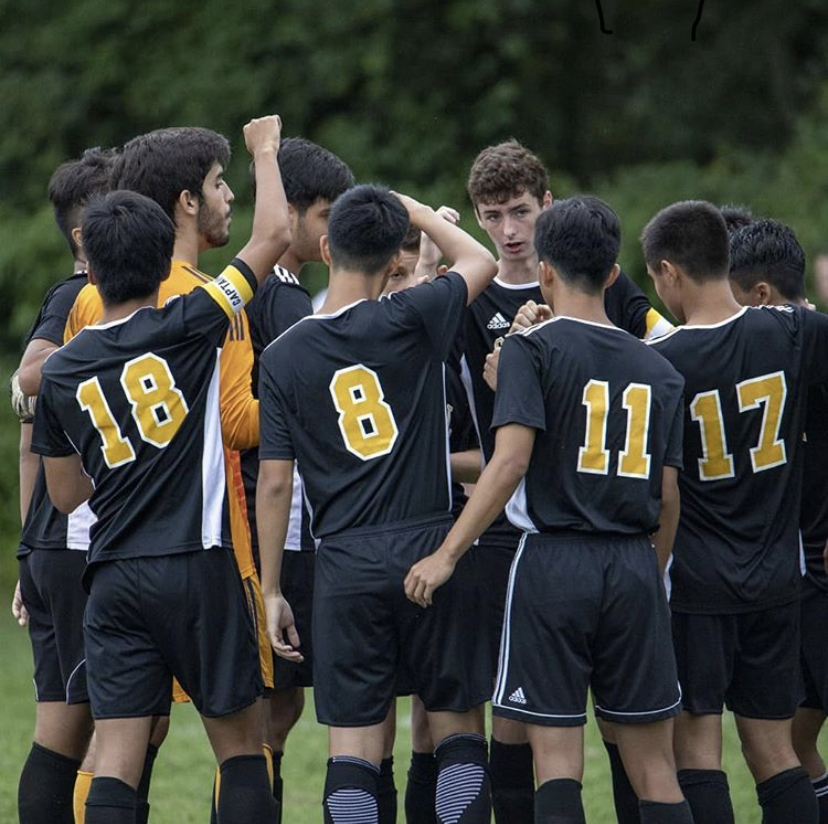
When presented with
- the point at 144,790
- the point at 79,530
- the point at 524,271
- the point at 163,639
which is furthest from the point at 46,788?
the point at 524,271

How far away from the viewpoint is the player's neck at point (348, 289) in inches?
177

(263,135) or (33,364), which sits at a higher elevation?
(263,135)

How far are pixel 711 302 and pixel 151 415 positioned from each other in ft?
5.48

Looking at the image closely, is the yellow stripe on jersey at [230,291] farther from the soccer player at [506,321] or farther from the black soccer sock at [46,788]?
the black soccer sock at [46,788]

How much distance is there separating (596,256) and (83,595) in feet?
6.19

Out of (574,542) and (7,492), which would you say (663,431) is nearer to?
(574,542)

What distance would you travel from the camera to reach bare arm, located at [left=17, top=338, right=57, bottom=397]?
15.9 ft

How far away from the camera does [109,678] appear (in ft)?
14.2

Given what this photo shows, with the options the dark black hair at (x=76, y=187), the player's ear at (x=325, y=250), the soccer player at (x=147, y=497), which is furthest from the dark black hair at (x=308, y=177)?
the soccer player at (x=147, y=497)

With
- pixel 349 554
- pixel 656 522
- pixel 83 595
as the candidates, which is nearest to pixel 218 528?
pixel 349 554

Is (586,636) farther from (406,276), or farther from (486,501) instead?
(406,276)

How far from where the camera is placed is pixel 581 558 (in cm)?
432

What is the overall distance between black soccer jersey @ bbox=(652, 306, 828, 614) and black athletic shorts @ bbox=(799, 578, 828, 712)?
333 mm

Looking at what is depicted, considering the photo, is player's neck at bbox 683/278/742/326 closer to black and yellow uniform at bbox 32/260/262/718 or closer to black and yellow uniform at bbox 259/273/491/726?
black and yellow uniform at bbox 259/273/491/726
